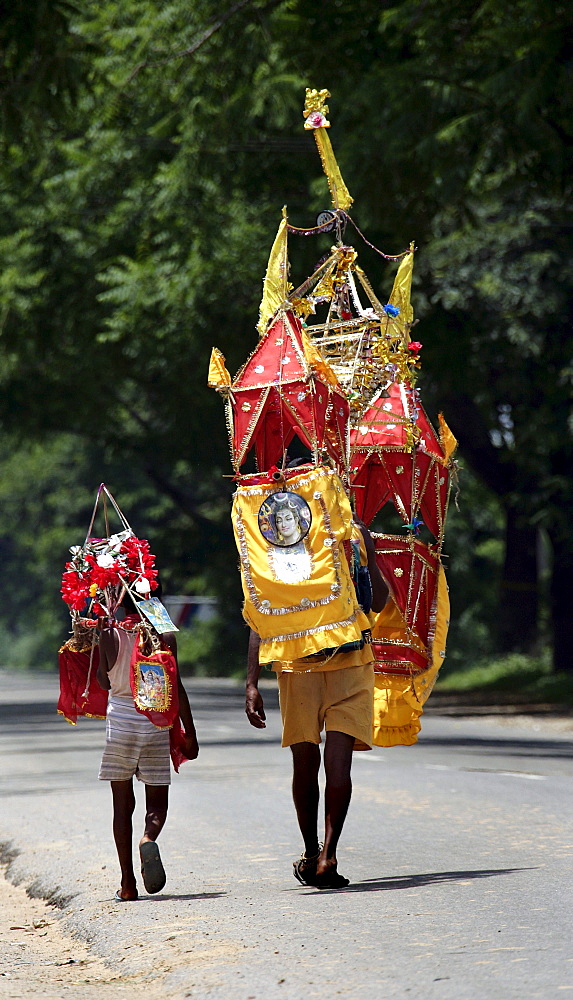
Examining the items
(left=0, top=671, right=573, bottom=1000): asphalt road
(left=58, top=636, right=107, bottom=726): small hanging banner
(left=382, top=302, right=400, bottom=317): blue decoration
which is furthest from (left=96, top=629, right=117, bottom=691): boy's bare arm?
(left=382, top=302, right=400, bottom=317): blue decoration

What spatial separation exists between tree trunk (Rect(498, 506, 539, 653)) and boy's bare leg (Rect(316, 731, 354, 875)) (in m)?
24.4

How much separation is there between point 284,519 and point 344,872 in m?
1.85

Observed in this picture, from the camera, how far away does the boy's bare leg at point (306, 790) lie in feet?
23.5

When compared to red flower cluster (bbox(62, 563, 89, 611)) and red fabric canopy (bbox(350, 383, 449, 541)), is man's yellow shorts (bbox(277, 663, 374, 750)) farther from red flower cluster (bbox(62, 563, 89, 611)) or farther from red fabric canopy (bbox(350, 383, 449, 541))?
red fabric canopy (bbox(350, 383, 449, 541))

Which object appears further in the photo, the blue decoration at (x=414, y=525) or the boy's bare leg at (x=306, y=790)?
the blue decoration at (x=414, y=525)

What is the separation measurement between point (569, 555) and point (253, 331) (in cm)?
831

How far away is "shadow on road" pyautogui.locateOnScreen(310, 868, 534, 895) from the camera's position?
708 cm

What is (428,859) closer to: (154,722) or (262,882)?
(262,882)

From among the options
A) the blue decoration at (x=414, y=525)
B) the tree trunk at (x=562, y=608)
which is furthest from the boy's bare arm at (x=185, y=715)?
the tree trunk at (x=562, y=608)

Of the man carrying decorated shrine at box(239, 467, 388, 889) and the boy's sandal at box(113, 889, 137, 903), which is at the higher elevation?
the man carrying decorated shrine at box(239, 467, 388, 889)

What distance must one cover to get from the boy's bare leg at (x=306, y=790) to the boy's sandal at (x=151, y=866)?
2.22ft

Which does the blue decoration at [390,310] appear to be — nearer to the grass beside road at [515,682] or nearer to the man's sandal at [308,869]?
the man's sandal at [308,869]

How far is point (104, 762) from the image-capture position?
707cm

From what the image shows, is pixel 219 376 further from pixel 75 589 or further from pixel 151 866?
pixel 151 866
